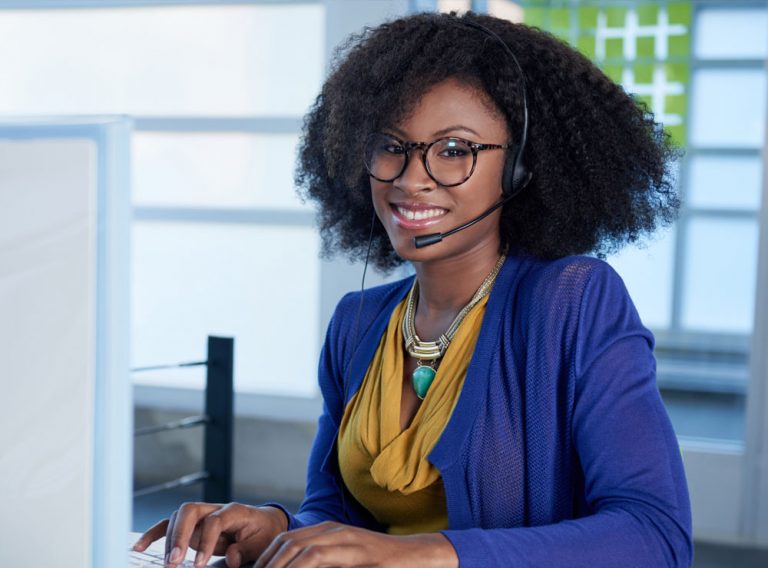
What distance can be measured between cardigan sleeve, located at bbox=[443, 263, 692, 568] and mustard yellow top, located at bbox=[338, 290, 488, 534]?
21cm

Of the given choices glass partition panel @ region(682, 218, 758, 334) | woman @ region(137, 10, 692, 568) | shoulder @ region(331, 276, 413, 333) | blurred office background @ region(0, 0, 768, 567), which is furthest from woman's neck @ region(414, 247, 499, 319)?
glass partition panel @ region(682, 218, 758, 334)

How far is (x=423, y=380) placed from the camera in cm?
140

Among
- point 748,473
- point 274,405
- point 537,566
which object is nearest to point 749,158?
point 748,473

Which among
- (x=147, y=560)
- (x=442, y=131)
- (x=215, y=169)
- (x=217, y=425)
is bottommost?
(x=217, y=425)

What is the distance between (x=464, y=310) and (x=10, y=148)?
0.97 m

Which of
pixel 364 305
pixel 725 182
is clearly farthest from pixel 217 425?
pixel 725 182

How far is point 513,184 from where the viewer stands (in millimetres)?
Answer: 1400

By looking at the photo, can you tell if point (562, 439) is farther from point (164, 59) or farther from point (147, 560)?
point (164, 59)

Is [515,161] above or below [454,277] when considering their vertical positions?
above

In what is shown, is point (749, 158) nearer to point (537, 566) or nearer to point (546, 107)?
point (546, 107)

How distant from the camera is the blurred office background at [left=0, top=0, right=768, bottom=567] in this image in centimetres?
364

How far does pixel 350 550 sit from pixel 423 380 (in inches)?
19.5

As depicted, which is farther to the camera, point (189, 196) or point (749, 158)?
point (189, 196)

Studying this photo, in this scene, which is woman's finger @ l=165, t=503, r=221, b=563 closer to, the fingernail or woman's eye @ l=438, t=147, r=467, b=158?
the fingernail
